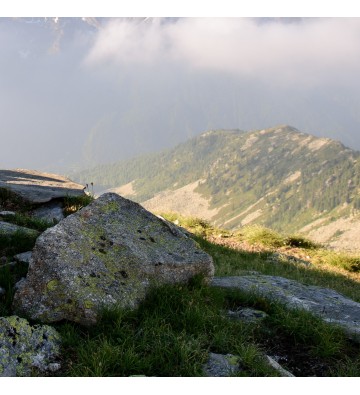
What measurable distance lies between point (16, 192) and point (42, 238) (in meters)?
10.9

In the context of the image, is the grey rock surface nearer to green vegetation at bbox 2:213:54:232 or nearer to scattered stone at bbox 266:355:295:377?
scattered stone at bbox 266:355:295:377

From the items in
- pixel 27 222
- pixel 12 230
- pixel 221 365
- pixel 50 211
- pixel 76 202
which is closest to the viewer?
pixel 221 365

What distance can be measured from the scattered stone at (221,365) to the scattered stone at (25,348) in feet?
6.75

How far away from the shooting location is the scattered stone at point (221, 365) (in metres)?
5.23

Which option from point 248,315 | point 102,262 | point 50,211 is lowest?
point 248,315

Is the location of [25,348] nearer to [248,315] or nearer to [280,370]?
[280,370]

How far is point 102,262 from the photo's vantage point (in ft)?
24.1

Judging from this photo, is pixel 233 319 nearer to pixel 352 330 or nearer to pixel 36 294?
pixel 352 330

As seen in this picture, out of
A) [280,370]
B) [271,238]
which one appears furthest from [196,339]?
[271,238]

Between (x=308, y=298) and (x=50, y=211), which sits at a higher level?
(x=50, y=211)

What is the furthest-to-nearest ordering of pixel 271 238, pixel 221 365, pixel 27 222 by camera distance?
pixel 271 238 → pixel 27 222 → pixel 221 365

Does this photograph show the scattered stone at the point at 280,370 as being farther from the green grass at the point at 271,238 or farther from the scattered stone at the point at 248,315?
the green grass at the point at 271,238

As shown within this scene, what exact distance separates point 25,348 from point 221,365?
272cm

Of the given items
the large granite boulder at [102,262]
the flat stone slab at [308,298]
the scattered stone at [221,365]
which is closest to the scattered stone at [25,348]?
the large granite boulder at [102,262]
